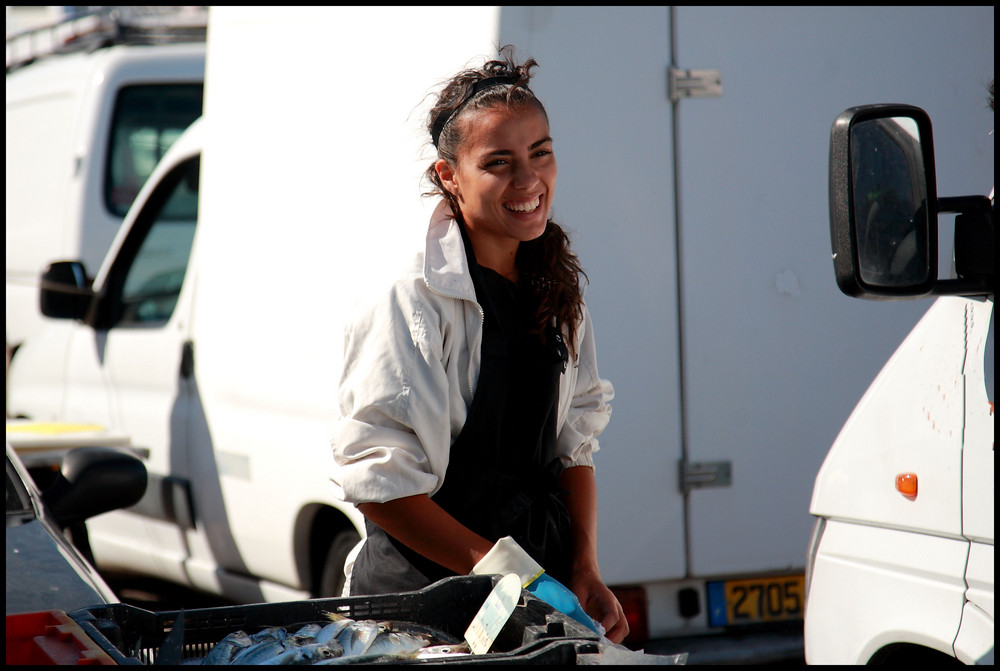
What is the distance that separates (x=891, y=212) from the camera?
6.59 feet

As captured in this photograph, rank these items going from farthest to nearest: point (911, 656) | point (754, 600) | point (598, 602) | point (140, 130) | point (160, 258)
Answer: point (140, 130)
point (160, 258)
point (754, 600)
point (911, 656)
point (598, 602)

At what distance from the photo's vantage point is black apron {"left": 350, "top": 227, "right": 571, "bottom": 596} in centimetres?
219

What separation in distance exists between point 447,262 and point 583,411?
0.55 meters

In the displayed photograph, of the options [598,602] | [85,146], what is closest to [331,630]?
[598,602]

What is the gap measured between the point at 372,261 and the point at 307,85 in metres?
0.87

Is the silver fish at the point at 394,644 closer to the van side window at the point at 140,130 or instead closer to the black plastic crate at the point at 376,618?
the black plastic crate at the point at 376,618

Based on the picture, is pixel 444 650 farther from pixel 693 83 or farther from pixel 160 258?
pixel 160 258

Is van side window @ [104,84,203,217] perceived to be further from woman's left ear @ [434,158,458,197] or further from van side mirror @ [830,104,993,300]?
van side mirror @ [830,104,993,300]

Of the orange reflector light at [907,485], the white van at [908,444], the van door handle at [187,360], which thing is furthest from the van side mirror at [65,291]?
the orange reflector light at [907,485]

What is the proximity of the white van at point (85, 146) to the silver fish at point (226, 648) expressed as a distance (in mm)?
6898

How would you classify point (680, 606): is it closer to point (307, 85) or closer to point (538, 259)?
point (538, 259)

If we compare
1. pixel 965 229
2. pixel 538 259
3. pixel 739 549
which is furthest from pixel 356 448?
pixel 739 549

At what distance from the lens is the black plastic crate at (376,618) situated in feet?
5.25

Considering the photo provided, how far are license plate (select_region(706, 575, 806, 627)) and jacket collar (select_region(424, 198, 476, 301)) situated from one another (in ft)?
6.50
